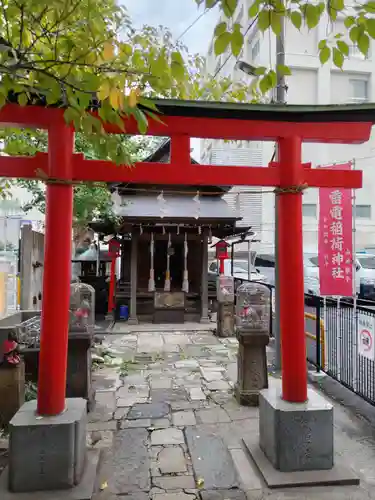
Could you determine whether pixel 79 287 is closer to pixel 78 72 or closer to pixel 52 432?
pixel 52 432

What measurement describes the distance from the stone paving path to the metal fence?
59 centimetres

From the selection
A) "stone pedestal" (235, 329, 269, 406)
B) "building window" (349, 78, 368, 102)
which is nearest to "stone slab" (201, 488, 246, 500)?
"stone pedestal" (235, 329, 269, 406)

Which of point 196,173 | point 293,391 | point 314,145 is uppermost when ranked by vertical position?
point 314,145

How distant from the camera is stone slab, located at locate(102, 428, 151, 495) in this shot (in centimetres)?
362

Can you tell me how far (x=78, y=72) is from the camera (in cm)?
335

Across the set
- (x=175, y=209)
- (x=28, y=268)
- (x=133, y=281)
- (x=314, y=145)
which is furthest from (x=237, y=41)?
(x=314, y=145)

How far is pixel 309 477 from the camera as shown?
3.64 metres

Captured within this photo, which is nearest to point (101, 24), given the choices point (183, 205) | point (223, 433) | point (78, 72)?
point (78, 72)

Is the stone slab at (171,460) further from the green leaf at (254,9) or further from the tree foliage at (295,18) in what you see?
the green leaf at (254,9)

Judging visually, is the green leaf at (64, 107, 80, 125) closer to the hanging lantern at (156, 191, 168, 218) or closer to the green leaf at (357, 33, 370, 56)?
the green leaf at (357, 33, 370, 56)

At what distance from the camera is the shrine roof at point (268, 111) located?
3.84m

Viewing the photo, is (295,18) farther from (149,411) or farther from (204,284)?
(204,284)

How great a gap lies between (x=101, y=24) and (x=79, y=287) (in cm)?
390

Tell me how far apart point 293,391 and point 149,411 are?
2.39 metres
